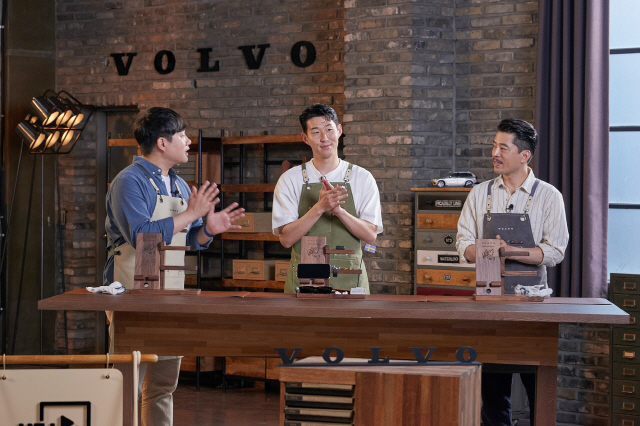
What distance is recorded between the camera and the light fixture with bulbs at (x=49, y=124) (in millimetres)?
6238

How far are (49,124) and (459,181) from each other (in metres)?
3.33

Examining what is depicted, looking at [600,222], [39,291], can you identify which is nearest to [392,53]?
[600,222]

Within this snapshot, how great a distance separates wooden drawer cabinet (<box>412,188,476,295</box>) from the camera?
4887 millimetres

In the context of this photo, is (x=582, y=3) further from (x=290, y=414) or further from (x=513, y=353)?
(x=290, y=414)

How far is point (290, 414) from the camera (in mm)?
1785

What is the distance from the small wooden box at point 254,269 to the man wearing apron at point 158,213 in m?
2.09

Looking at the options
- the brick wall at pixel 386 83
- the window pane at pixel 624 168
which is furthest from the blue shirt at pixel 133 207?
the window pane at pixel 624 168

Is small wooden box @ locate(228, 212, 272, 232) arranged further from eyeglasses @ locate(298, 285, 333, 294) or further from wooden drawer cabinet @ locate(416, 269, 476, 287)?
eyeglasses @ locate(298, 285, 333, 294)

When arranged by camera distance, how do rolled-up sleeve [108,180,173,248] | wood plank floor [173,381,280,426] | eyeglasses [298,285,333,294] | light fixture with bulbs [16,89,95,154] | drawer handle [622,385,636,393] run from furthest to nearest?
light fixture with bulbs [16,89,95,154] → wood plank floor [173,381,280,426] → drawer handle [622,385,636,393] → rolled-up sleeve [108,180,173,248] → eyeglasses [298,285,333,294]

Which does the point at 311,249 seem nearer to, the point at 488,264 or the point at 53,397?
the point at 488,264

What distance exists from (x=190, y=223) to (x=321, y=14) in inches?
122

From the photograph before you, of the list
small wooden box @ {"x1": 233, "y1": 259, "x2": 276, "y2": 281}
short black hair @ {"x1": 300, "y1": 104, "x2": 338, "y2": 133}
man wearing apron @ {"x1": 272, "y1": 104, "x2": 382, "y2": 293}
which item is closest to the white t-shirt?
man wearing apron @ {"x1": 272, "y1": 104, "x2": 382, "y2": 293}


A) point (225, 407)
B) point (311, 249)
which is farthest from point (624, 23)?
point (225, 407)

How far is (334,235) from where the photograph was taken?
3680 mm
